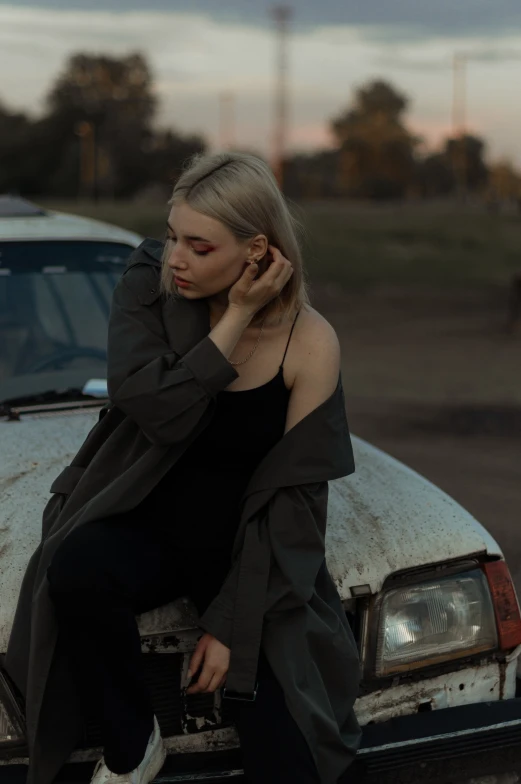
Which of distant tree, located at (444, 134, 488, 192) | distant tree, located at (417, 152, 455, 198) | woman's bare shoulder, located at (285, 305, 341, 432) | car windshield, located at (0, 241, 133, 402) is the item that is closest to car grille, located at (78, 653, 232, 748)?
woman's bare shoulder, located at (285, 305, 341, 432)

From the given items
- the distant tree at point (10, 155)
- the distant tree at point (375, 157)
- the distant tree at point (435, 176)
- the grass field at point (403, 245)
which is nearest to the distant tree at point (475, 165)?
the distant tree at point (435, 176)

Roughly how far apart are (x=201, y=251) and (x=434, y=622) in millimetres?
1119

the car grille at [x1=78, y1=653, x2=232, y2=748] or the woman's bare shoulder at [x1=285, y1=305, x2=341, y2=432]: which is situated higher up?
the woman's bare shoulder at [x1=285, y1=305, x2=341, y2=432]

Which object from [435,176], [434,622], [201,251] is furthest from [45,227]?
[435,176]

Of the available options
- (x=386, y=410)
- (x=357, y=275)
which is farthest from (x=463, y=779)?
(x=357, y=275)

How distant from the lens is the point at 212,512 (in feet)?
8.57

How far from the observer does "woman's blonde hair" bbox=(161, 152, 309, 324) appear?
2.56 meters

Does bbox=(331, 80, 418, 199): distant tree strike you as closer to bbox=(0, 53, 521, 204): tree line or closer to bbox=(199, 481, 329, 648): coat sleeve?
bbox=(0, 53, 521, 204): tree line

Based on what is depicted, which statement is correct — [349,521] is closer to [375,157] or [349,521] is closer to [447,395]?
[447,395]

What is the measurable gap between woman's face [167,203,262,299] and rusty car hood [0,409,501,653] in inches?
28.6

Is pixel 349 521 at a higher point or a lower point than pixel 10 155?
higher

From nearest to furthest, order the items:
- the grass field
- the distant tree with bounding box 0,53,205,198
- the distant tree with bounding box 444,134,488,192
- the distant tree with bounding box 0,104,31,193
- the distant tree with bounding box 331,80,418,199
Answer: the grass field, the distant tree with bounding box 0,104,31,193, the distant tree with bounding box 0,53,205,198, the distant tree with bounding box 331,80,418,199, the distant tree with bounding box 444,134,488,192

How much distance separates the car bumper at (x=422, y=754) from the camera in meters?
2.46

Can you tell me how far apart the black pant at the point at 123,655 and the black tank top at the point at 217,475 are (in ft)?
0.33
